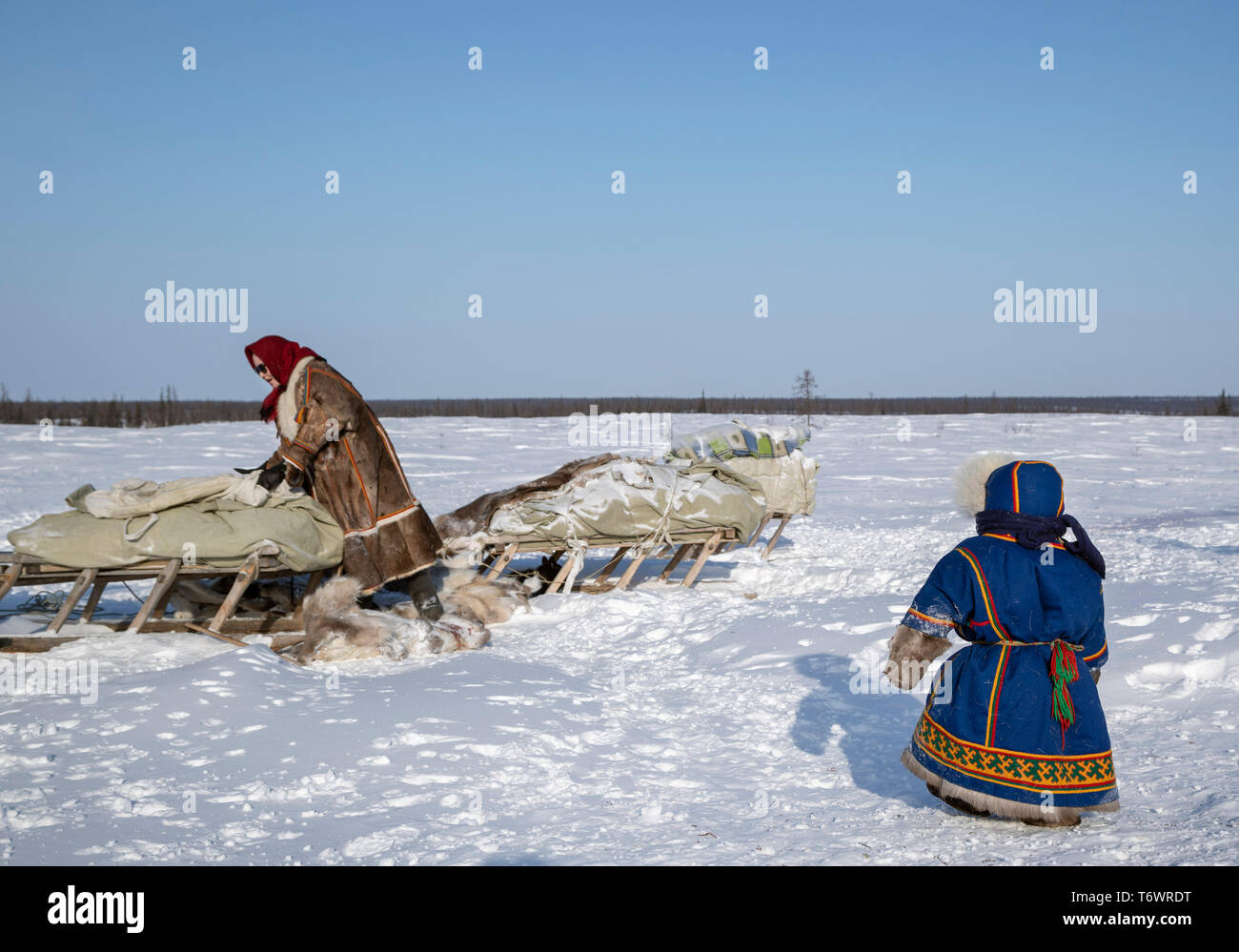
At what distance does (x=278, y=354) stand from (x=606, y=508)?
315 centimetres

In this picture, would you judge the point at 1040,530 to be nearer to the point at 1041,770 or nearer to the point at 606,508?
the point at 1041,770

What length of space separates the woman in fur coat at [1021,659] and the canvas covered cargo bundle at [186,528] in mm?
5024

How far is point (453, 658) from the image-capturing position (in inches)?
278

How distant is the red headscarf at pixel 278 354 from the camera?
25.2 ft

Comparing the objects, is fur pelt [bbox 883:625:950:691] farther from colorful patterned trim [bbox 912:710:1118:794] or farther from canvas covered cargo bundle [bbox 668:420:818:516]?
canvas covered cargo bundle [bbox 668:420:818:516]

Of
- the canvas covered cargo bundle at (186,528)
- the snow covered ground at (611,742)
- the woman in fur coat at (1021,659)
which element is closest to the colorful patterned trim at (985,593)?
the woman in fur coat at (1021,659)

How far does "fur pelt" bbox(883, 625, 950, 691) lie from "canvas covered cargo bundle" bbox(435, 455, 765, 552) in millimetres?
5450

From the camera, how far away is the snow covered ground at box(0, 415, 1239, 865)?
150 inches

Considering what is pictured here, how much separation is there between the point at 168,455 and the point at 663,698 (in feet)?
57.9

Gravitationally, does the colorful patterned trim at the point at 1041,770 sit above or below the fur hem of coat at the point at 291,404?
below

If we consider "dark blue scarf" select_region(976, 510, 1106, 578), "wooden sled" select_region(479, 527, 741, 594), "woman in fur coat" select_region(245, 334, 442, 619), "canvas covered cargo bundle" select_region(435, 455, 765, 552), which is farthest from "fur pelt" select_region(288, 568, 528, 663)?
"dark blue scarf" select_region(976, 510, 1106, 578)

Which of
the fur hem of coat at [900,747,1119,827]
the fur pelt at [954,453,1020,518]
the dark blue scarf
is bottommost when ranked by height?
the fur hem of coat at [900,747,1119,827]

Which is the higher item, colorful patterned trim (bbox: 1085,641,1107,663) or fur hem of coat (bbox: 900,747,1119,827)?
colorful patterned trim (bbox: 1085,641,1107,663)

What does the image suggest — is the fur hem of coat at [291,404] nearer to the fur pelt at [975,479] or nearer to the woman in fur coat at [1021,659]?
the fur pelt at [975,479]
